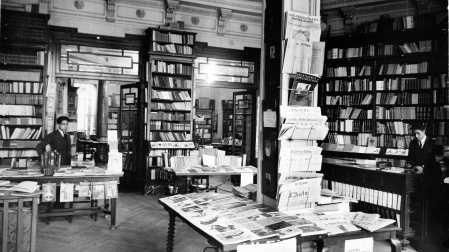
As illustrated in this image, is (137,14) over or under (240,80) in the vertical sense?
over

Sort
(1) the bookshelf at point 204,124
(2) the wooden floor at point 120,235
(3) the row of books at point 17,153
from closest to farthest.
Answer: (2) the wooden floor at point 120,235 < (3) the row of books at point 17,153 < (1) the bookshelf at point 204,124

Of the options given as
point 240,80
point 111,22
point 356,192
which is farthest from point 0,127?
point 356,192

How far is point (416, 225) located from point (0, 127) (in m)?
7.38

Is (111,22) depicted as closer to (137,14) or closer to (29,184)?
(137,14)

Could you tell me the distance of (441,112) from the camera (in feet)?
22.5

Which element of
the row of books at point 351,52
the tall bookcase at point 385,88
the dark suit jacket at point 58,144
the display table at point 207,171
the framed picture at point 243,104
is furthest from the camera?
the framed picture at point 243,104

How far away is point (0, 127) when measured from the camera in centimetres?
719

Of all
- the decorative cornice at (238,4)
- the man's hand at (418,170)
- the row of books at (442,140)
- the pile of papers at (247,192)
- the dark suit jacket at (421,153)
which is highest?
the decorative cornice at (238,4)

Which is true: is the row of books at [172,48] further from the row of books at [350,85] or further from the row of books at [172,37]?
the row of books at [350,85]

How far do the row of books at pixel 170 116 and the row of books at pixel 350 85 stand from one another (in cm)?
326

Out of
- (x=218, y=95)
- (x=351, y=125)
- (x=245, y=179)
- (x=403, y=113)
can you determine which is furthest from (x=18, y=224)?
(x=218, y=95)

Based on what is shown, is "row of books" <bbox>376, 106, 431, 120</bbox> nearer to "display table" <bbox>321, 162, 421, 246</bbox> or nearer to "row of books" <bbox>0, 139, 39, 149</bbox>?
"display table" <bbox>321, 162, 421, 246</bbox>

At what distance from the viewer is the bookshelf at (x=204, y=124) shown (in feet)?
50.1

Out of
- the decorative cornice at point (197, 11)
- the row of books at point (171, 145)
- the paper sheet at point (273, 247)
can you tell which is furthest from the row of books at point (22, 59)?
the paper sheet at point (273, 247)
